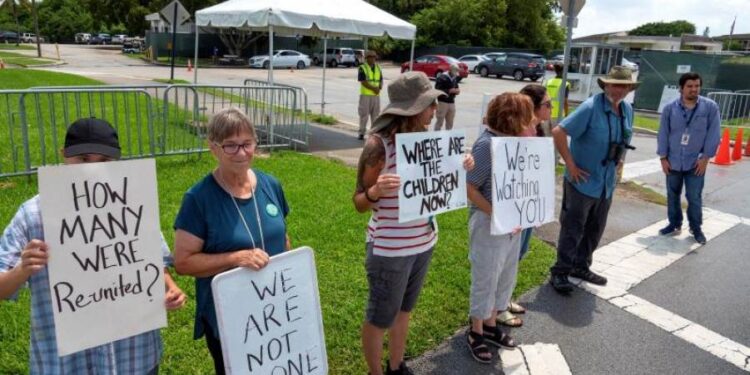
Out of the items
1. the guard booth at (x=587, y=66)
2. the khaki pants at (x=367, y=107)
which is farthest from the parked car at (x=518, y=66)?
the khaki pants at (x=367, y=107)

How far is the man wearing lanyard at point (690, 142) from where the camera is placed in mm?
6039

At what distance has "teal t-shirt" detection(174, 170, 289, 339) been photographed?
7.07 ft

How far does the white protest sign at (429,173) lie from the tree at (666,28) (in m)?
117

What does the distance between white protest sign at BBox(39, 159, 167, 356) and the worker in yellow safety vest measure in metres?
8.97

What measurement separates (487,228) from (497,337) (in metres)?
0.88

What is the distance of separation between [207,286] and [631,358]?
2996 millimetres

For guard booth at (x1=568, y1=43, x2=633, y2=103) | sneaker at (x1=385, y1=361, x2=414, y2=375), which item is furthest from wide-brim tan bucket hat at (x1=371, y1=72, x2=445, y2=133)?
guard booth at (x1=568, y1=43, x2=633, y2=103)

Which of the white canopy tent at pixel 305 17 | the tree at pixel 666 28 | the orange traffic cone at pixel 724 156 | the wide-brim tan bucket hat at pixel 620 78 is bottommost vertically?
the orange traffic cone at pixel 724 156

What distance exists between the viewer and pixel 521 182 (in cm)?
354

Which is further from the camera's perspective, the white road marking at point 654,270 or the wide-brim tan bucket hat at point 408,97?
the white road marking at point 654,270

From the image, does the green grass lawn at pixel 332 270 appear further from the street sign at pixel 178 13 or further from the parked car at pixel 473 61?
the parked car at pixel 473 61

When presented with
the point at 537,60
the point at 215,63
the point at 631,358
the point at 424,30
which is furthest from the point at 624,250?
the point at 424,30

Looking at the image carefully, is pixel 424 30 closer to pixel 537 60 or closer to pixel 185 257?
pixel 537 60

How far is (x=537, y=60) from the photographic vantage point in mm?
35188
